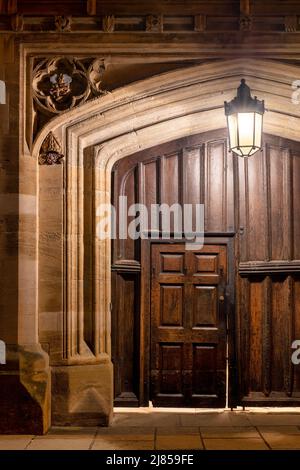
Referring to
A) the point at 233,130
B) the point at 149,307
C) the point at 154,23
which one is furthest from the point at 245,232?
the point at 154,23

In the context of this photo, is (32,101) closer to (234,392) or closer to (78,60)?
(78,60)

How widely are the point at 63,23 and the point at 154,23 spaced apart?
0.92m

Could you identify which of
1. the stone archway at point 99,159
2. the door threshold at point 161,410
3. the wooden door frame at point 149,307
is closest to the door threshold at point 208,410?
A: the door threshold at point 161,410

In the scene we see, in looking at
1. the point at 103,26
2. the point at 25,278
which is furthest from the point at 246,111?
the point at 25,278

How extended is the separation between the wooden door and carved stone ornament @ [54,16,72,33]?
2.61 metres

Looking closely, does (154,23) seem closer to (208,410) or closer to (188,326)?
(188,326)

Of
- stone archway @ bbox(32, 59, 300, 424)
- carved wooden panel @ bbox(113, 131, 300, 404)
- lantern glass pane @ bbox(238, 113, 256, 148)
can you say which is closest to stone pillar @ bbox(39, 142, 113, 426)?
stone archway @ bbox(32, 59, 300, 424)

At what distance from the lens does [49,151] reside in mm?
Result: 6820

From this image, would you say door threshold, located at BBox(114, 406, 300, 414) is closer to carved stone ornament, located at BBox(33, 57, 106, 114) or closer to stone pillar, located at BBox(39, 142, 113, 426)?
stone pillar, located at BBox(39, 142, 113, 426)

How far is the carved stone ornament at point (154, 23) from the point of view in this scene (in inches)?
264

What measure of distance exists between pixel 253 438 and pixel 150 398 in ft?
5.84

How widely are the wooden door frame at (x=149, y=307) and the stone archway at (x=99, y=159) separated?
2.22 feet

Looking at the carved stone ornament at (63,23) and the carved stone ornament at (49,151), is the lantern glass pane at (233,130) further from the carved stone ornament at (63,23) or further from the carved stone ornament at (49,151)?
the carved stone ornament at (63,23)

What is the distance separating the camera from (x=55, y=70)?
6.84 metres
